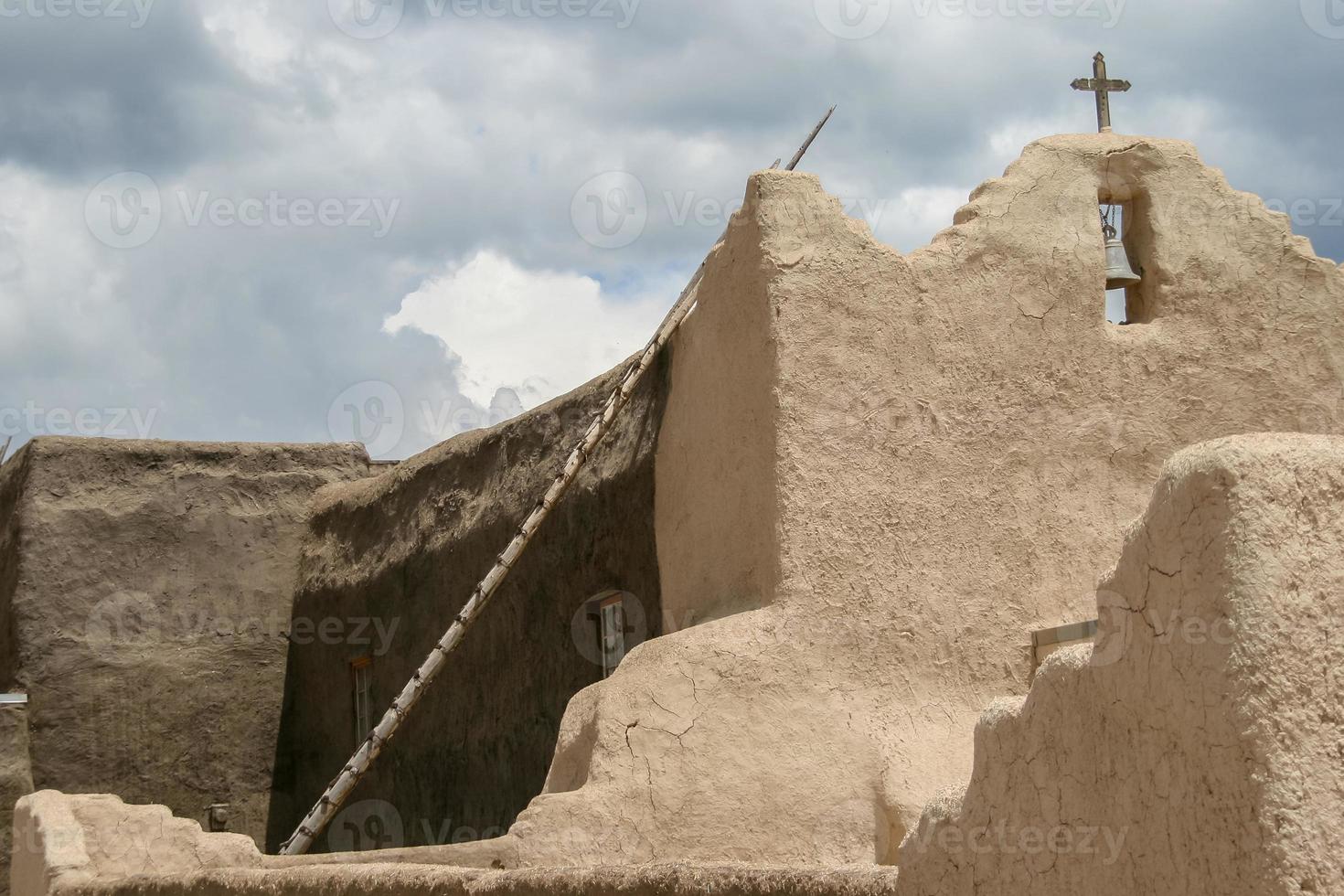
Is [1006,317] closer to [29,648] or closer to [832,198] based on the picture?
[832,198]

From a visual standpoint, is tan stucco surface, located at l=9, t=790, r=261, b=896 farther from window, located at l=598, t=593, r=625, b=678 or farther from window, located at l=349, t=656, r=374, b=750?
window, located at l=349, t=656, r=374, b=750

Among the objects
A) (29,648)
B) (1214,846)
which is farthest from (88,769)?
(1214,846)

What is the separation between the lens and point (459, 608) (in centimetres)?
1127

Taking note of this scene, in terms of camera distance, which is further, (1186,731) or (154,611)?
(154,611)

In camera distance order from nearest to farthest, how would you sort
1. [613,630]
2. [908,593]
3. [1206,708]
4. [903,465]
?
[1206,708] → [908,593] → [903,465] → [613,630]

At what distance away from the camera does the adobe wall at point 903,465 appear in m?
6.52

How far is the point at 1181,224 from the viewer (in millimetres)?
7684

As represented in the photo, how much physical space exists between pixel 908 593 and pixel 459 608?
5.08 meters

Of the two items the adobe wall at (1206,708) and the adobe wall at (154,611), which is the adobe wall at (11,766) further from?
the adobe wall at (1206,708)

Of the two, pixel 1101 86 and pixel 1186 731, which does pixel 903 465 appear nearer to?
pixel 1101 86

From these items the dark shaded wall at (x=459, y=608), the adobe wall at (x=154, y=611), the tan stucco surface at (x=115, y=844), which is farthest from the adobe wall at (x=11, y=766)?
the tan stucco surface at (x=115, y=844)

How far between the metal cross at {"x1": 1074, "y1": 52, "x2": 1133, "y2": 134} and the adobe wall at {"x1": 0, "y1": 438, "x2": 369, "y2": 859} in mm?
8555

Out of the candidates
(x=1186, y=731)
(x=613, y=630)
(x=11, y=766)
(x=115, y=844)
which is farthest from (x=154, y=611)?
(x=1186, y=731)

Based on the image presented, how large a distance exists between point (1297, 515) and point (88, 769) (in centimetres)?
1198
